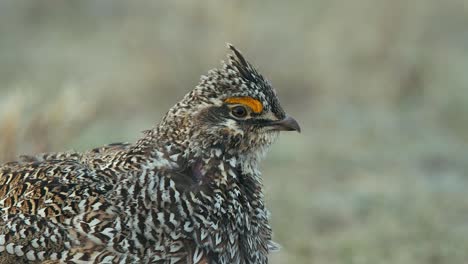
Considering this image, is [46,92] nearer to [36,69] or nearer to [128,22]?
[36,69]

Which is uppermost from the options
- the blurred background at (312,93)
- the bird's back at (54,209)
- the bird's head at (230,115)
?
the blurred background at (312,93)

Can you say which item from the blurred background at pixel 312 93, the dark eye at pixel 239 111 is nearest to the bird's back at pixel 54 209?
the dark eye at pixel 239 111

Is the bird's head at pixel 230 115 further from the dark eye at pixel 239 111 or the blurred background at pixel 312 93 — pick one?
the blurred background at pixel 312 93

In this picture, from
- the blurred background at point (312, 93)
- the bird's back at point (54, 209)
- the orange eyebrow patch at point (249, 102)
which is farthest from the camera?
the blurred background at point (312, 93)

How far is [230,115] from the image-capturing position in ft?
15.5

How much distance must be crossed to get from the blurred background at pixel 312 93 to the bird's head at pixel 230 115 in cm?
196

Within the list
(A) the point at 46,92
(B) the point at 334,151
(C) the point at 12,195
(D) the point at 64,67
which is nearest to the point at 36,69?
(D) the point at 64,67

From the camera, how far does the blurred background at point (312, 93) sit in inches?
283

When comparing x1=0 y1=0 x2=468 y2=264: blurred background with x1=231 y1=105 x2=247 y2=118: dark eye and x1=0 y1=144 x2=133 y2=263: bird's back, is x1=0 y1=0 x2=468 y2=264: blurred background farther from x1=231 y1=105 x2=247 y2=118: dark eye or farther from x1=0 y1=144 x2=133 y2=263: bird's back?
x1=231 y1=105 x2=247 y2=118: dark eye

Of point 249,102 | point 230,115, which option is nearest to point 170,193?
point 230,115

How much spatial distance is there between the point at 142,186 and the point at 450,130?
5.61 meters

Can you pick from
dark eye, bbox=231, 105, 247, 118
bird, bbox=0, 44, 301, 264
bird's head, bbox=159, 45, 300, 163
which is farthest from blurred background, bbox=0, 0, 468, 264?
dark eye, bbox=231, 105, 247, 118

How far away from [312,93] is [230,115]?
5.67 metres

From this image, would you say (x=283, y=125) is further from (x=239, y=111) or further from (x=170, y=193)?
(x=170, y=193)
